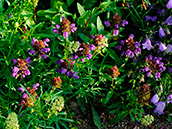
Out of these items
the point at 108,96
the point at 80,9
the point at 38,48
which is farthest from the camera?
the point at 80,9

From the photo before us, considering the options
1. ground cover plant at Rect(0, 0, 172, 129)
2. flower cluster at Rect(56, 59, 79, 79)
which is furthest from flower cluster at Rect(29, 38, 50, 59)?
flower cluster at Rect(56, 59, 79, 79)

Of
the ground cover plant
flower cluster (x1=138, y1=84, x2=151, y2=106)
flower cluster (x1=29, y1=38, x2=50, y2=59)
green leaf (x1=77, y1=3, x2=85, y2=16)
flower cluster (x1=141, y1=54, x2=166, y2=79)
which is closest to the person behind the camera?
flower cluster (x1=29, y1=38, x2=50, y2=59)

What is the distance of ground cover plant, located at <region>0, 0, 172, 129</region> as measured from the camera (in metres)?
2.47

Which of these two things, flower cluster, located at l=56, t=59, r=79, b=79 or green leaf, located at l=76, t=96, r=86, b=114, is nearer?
flower cluster, located at l=56, t=59, r=79, b=79

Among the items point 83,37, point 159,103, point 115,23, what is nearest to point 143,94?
point 159,103

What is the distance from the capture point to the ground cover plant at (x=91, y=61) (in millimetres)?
2473

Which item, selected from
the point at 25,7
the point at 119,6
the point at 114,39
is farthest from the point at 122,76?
the point at 25,7

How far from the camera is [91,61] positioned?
2.84 meters

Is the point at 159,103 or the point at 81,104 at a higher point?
the point at 81,104

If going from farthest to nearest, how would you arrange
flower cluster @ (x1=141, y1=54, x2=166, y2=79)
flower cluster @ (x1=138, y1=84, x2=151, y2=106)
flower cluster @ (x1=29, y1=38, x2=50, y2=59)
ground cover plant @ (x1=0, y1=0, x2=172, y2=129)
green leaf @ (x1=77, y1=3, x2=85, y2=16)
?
green leaf @ (x1=77, y1=3, x2=85, y2=16) < flower cluster @ (x1=141, y1=54, x2=166, y2=79) < flower cluster @ (x1=138, y1=84, x2=151, y2=106) < ground cover plant @ (x1=0, y1=0, x2=172, y2=129) < flower cluster @ (x1=29, y1=38, x2=50, y2=59)

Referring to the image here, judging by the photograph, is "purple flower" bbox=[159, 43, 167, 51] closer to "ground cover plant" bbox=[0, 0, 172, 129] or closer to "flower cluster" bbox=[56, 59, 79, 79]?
"ground cover plant" bbox=[0, 0, 172, 129]

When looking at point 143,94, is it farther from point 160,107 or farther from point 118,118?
point 118,118

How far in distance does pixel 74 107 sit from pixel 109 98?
440 millimetres

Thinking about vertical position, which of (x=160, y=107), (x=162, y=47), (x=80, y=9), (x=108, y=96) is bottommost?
(x=160, y=107)
